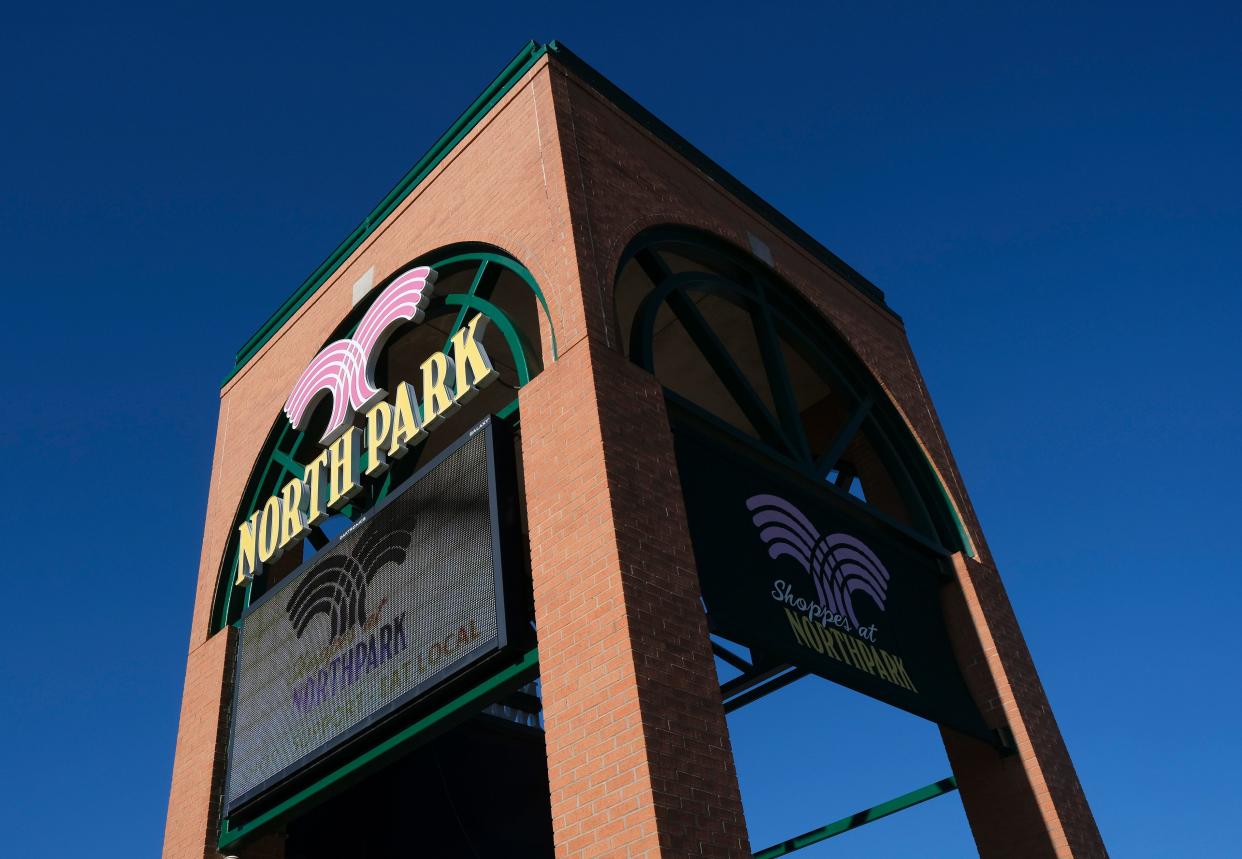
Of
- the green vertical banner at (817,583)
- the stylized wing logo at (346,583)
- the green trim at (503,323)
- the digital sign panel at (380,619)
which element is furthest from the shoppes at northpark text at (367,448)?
the green vertical banner at (817,583)

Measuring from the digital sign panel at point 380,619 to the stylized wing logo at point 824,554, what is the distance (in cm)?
245

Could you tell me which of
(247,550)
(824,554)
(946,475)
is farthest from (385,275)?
(946,475)

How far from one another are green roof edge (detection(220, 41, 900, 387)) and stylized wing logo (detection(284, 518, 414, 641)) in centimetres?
433

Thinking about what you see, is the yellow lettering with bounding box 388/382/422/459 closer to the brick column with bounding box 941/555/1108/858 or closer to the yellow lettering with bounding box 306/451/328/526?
the yellow lettering with bounding box 306/451/328/526

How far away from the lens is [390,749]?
8.52 meters

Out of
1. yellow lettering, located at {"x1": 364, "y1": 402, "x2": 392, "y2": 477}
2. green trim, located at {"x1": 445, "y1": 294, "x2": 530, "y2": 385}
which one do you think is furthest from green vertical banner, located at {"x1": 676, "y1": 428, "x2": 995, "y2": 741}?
yellow lettering, located at {"x1": 364, "y1": 402, "x2": 392, "y2": 477}

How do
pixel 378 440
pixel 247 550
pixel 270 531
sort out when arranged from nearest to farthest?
pixel 378 440, pixel 270 531, pixel 247 550

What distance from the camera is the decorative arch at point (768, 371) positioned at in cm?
1034

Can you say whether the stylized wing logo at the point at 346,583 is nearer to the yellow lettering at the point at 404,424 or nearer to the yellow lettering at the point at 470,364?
the yellow lettering at the point at 404,424

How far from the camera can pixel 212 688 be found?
11.1 metres

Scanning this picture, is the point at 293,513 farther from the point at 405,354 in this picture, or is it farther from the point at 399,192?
the point at 399,192

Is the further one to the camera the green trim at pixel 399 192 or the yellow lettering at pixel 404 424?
the green trim at pixel 399 192

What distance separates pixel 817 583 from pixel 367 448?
4514mm

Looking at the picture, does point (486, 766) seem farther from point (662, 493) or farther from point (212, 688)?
point (662, 493)
